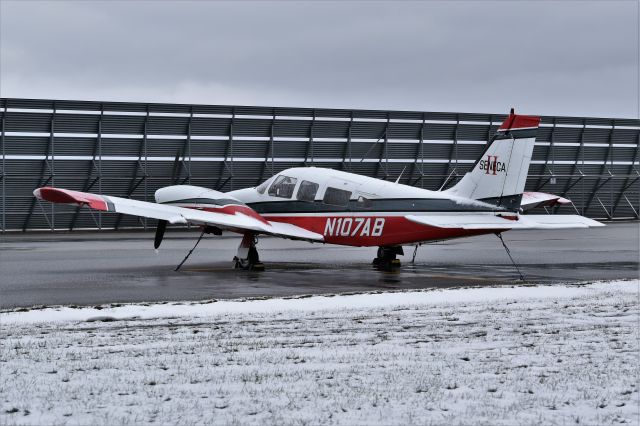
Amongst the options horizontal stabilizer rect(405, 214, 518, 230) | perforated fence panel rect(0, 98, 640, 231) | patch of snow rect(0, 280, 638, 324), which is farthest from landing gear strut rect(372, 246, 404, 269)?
perforated fence panel rect(0, 98, 640, 231)

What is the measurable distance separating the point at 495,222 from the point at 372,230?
2868mm

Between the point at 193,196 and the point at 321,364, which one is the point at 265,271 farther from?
the point at 321,364

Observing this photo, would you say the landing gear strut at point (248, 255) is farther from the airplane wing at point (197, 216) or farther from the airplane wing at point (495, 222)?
the airplane wing at point (495, 222)

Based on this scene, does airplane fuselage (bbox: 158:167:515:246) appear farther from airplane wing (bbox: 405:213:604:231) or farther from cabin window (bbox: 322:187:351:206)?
airplane wing (bbox: 405:213:604:231)

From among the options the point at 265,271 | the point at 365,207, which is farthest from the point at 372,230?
the point at 265,271

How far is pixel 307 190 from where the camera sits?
2227 centimetres

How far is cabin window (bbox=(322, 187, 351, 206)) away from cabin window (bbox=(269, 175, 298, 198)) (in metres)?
1.18

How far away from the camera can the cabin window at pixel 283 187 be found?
2270 centimetres

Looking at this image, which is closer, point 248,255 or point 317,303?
point 317,303

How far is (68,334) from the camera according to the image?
10477 mm

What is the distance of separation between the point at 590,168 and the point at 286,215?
40.9m

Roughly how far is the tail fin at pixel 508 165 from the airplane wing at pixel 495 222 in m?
0.47

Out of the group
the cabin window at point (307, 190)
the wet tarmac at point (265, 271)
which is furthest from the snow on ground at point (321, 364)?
the cabin window at point (307, 190)

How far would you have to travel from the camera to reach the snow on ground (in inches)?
271
